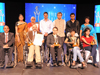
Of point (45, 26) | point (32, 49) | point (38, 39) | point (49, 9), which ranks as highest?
point (49, 9)

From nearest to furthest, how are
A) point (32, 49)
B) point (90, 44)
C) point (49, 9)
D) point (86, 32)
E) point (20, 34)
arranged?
point (32, 49) → point (90, 44) → point (86, 32) → point (20, 34) → point (49, 9)

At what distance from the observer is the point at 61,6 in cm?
828

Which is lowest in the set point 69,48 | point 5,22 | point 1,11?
point 69,48

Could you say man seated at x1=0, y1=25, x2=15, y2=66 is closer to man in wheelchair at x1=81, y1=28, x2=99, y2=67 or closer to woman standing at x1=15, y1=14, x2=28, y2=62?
woman standing at x1=15, y1=14, x2=28, y2=62

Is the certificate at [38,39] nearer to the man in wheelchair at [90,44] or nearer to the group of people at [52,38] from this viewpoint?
the group of people at [52,38]

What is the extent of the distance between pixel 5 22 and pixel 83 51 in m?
5.91

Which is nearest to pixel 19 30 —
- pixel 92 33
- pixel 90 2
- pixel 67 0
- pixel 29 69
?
pixel 29 69

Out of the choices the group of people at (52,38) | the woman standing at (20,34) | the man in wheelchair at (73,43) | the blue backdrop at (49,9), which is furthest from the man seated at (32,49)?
the blue backdrop at (49,9)

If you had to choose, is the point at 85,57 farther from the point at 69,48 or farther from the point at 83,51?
the point at 69,48

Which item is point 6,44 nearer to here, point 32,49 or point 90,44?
point 32,49

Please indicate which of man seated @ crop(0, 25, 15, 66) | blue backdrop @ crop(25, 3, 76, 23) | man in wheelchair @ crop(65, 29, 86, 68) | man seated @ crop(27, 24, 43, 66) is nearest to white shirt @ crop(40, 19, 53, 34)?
man seated @ crop(27, 24, 43, 66)

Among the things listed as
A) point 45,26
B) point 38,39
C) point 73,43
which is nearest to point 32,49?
point 38,39

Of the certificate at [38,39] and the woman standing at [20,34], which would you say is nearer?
the certificate at [38,39]

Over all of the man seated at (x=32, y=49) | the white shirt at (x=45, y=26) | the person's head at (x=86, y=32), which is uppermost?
the white shirt at (x=45, y=26)
